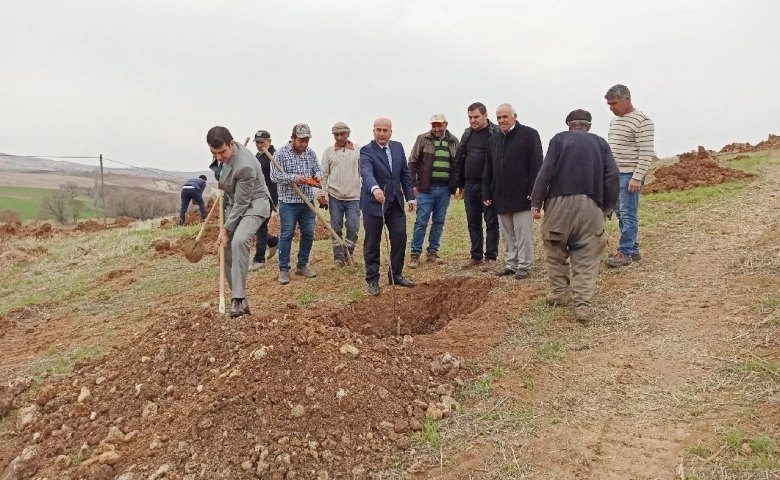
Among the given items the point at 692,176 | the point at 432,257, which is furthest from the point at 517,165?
the point at 692,176

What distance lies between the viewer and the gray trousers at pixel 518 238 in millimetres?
5883

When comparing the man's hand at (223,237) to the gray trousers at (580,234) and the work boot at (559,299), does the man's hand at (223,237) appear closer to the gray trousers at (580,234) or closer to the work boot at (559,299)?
the gray trousers at (580,234)

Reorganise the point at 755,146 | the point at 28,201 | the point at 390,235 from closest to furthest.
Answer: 1. the point at 390,235
2. the point at 755,146
3. the point at 28,201

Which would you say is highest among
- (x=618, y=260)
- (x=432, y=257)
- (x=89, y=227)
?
(x=618, y=260)

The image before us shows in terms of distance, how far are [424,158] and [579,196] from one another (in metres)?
2.29

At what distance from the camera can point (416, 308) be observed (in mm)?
5805

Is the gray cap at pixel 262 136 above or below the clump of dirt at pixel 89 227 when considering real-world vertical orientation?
above

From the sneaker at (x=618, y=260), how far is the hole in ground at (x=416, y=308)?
48.7 inches

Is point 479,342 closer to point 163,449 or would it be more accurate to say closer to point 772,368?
point 772,368

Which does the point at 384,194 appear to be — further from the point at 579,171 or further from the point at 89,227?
the point at 89,227

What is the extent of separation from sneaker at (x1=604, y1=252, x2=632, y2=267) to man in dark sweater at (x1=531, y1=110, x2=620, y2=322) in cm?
119

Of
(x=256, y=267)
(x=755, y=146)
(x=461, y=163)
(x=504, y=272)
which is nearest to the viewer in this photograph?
(x=504, y=272)

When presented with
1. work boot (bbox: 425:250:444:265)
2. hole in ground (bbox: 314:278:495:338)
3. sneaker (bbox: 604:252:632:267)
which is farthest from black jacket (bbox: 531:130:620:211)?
work boot (bbox: 425:250:444:265)

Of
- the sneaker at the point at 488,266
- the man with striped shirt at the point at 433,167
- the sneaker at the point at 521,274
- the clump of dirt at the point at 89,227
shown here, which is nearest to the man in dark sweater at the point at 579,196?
the sneaker at the point at 521,274
